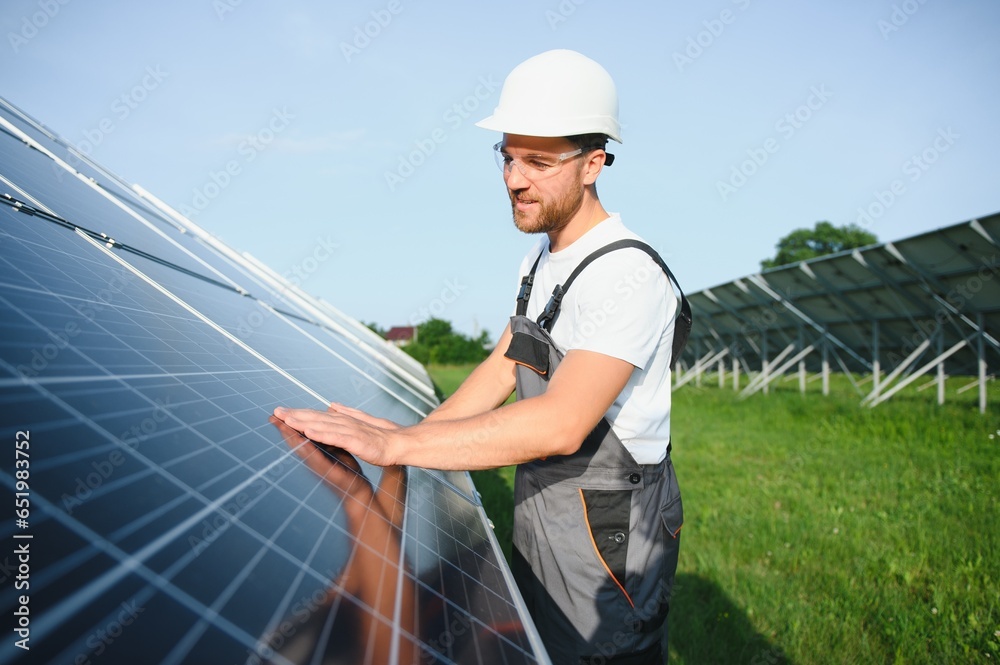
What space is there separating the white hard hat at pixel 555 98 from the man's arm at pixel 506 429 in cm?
67

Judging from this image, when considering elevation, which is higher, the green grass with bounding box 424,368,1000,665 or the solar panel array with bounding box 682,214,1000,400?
the solar panel array with bounding box 682,214,1000,400

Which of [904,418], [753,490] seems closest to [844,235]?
[904,418]

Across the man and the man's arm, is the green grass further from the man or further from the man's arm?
the man's arm

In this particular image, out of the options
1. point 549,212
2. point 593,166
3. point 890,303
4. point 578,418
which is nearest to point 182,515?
point 578,418

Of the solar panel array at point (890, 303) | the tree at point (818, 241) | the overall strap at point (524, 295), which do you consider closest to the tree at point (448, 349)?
the solar panel array at point (890, 303)

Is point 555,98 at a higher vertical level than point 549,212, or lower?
higher

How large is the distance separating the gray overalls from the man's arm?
313mm

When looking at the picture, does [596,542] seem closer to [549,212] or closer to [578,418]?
[578,418]

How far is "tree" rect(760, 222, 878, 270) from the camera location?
209ft

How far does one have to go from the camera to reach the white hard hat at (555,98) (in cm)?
204

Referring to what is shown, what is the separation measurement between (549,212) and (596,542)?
3.07ft

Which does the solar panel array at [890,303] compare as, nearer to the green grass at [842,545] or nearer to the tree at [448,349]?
the green grass at [842,545]

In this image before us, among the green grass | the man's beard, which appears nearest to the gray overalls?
the man's beard

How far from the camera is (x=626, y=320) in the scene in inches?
72.2
